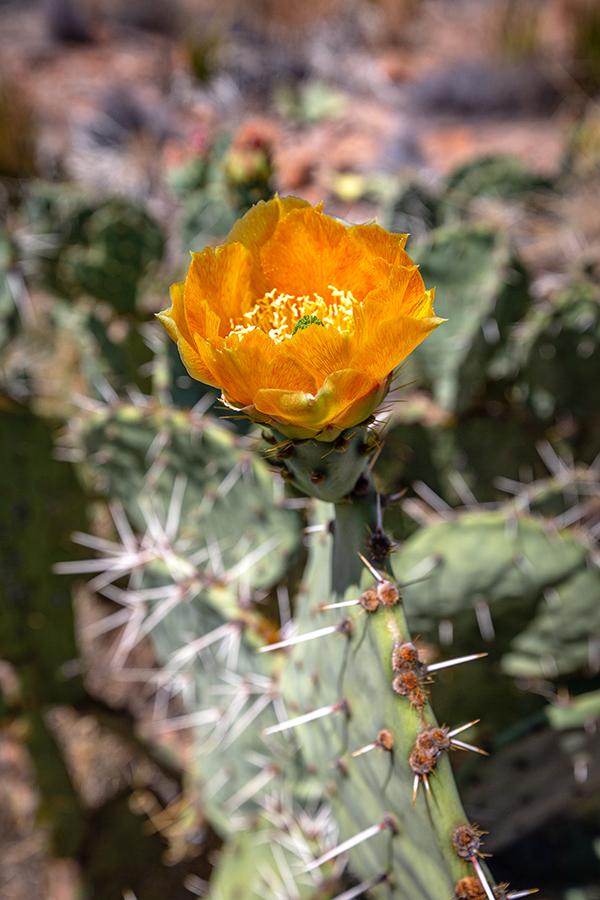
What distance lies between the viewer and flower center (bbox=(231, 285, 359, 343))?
0.92 metres

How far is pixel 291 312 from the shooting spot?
979 millimetres

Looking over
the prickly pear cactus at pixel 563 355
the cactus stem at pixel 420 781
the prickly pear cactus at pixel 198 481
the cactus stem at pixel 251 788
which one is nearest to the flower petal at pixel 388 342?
the cactus stem at pixel 420 781

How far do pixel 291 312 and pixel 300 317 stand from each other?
0.06 feet

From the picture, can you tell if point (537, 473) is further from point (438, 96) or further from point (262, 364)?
point (438, 96)

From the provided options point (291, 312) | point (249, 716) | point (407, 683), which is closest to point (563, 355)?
point (249, 716)

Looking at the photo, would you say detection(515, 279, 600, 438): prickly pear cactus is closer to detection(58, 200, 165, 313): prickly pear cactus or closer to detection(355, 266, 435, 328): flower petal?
detection(58, 200, 165, 313): prickly pear cactus

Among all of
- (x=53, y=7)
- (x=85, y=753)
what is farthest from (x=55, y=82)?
(x=85, y=753)

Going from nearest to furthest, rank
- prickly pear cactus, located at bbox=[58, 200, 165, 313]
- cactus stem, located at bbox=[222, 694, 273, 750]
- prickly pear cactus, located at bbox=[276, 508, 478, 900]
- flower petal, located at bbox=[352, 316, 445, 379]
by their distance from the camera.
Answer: flower petal, located at bbox=[352, 316, 445, 379], prickly pear cactus, located at bbox=[276, 508, 478, 900], cactus stem, located at bbox=[222, 694, 273, 750], prickly pear cactus, located at bbox=[58, 200, 165, 313]

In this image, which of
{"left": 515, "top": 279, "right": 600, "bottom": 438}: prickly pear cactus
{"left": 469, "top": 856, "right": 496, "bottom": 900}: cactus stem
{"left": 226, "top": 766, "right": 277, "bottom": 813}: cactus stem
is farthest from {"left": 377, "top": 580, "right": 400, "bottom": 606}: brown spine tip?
{"left": 515, "top": 279, "right": 600, "bottom": 438}: prickly pear cactus

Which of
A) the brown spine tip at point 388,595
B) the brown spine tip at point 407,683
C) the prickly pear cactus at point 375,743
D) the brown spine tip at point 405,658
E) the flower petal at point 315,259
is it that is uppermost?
the flower petal at point 315,259

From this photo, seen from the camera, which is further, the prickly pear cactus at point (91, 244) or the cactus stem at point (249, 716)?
the prickly pear cactus at point (91, 244)

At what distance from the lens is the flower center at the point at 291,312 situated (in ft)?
3.03

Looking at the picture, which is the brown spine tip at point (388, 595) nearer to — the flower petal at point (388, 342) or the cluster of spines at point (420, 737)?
the cluster of spines at point (420, 737)

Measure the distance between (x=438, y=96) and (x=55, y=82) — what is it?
3368mm
